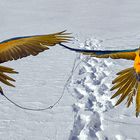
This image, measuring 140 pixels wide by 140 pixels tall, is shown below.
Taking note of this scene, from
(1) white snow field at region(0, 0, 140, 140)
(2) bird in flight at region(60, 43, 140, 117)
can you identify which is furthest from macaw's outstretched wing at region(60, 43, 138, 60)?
(1) white snow field at region(0, 0, 140, 140)

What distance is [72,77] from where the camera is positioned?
469 centimetres

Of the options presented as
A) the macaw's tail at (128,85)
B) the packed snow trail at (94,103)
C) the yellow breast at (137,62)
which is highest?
the yellow breast at (137,62)

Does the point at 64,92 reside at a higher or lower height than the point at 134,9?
lower

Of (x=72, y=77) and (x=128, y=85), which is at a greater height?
(x=128, y=85)

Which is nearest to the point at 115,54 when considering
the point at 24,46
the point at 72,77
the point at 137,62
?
the point at 137,62

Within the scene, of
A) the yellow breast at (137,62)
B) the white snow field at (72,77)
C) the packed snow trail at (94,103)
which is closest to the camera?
the yellow breast at (137,62)

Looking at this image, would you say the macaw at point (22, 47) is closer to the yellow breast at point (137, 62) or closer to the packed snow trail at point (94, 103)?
the yellow breast at point (137, 62)

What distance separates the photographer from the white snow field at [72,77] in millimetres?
3266

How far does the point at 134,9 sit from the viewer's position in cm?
833

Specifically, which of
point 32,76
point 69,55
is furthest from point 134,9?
point 32,76

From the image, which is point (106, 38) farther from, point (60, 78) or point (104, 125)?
point (104, 125)

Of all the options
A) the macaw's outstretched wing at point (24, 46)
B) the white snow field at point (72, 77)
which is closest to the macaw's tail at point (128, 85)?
the macaw's outstretched wing at point (24, 46)

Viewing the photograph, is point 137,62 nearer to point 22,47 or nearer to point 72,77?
point 22,47

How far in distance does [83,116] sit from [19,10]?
217 inches
